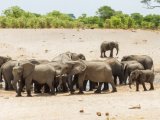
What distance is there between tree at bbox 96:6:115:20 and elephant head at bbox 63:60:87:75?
187 ft

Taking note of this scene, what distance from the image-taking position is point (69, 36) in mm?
38312

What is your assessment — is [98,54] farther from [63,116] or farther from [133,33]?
[63,116]

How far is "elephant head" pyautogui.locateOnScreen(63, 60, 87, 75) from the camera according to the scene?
19.4 m

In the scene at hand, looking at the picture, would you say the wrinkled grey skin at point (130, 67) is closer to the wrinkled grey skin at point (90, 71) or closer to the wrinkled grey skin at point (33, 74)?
the wrinkled grey skin at point (90, 71)

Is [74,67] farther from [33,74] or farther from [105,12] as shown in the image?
[105,12]

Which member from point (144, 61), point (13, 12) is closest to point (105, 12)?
point (13, 12)

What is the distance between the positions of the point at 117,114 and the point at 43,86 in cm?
742

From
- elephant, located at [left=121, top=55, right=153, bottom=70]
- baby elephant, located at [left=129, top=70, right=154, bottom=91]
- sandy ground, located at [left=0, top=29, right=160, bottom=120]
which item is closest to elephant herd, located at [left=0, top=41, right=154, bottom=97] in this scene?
baby elephant, located at [left=129, top=70, right=154, bottom=91]

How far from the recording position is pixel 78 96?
17578 millimetres

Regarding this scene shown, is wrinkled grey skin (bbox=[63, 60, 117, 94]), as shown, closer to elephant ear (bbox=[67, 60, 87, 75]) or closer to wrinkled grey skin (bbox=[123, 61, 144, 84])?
elephant ear (bbox=[67, 60, 87, 75])

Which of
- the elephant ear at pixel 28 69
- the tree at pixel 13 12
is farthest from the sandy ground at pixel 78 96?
the tree at pixel 13 12

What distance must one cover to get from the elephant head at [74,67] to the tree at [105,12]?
57.0 m

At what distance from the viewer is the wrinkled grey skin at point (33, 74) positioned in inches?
741

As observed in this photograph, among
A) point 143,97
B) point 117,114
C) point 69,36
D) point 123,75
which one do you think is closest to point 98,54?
point 69,36
